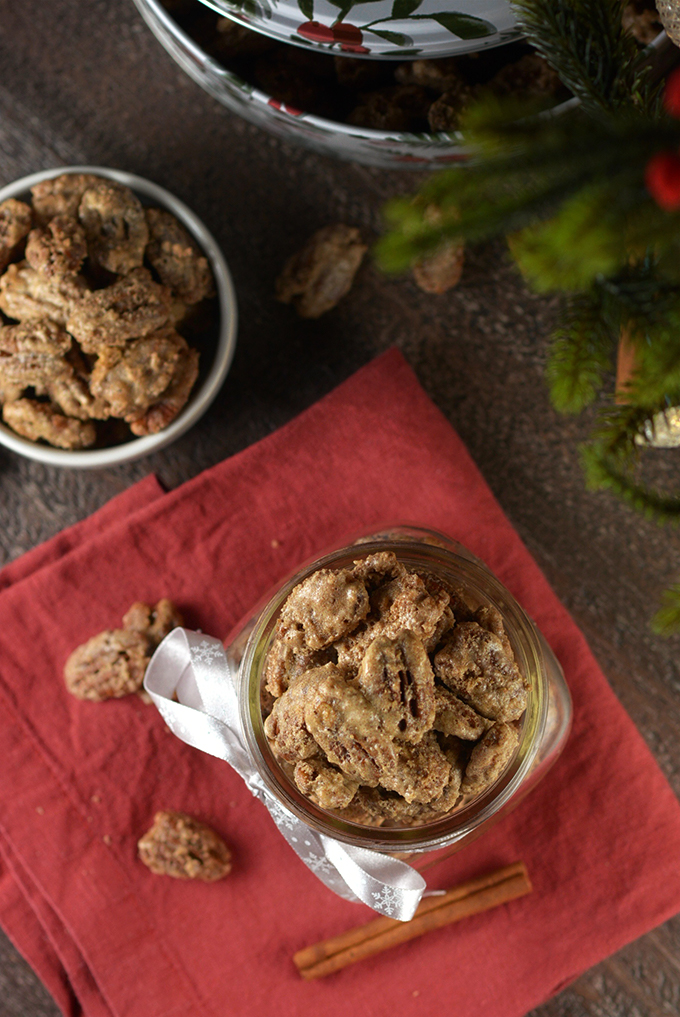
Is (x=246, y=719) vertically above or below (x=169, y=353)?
below

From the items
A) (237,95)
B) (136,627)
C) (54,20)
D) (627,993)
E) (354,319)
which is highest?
(54,20)

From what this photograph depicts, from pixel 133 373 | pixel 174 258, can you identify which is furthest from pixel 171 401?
pixel 174 258

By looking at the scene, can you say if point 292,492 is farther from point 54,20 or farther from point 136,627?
point 54,20

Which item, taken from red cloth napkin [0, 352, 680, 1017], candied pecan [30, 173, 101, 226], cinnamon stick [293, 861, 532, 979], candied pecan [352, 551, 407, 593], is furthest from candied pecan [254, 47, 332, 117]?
cinnamon stick [293, 861, 532, 979]

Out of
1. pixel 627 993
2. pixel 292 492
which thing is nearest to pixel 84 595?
Answer: pixel 292 492

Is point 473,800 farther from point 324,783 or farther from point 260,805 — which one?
point 260,805

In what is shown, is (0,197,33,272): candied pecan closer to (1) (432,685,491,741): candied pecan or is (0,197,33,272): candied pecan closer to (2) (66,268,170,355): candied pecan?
(2) (66,268,170,355): candied pecan
